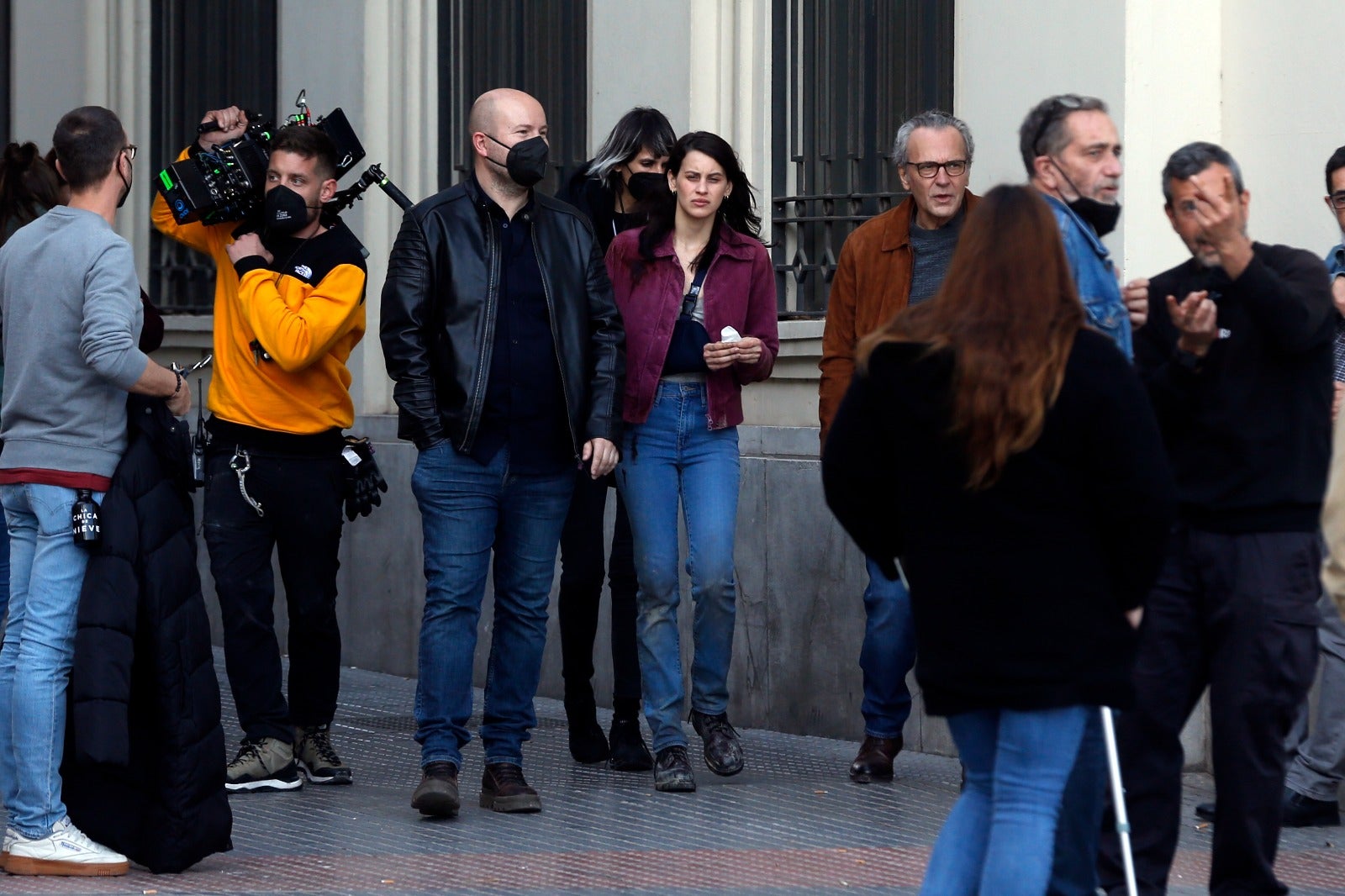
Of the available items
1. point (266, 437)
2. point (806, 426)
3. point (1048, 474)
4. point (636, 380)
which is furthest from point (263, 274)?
point (1048, 474)

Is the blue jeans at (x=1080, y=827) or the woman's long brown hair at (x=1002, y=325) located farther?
the blue jeans at (x=1080, y=827)

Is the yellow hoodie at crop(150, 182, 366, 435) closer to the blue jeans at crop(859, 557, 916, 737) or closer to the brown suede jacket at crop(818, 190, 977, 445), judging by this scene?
the brown suede jacket at crop(818, 190, 977, 445)

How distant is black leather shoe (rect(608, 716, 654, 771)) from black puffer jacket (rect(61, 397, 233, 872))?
5.46 feet

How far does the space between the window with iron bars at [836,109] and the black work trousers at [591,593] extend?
158 centimetres

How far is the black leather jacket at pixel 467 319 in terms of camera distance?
5.85 meters

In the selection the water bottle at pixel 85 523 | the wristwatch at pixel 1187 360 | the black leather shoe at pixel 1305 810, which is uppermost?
the wristwatch at pixel 1187 360

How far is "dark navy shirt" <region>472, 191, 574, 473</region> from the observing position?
19.4 feet

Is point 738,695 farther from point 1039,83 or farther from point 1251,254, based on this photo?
point 1251,254

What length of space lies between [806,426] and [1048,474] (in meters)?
4.10

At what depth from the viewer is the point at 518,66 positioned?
30.7 ft

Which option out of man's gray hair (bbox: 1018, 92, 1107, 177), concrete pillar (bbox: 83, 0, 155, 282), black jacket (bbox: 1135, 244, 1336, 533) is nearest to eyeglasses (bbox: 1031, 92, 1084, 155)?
man's gray hair (bbox: 1018, 92, 1107, 177)

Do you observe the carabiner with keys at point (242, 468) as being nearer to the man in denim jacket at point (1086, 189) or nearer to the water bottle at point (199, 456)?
the water bottle at point (199, 456)

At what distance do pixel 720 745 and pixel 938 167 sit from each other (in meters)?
1.95

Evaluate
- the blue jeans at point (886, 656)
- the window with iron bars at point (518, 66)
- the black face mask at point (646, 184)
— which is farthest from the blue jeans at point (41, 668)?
the window with iron bars at point (518, 66)
